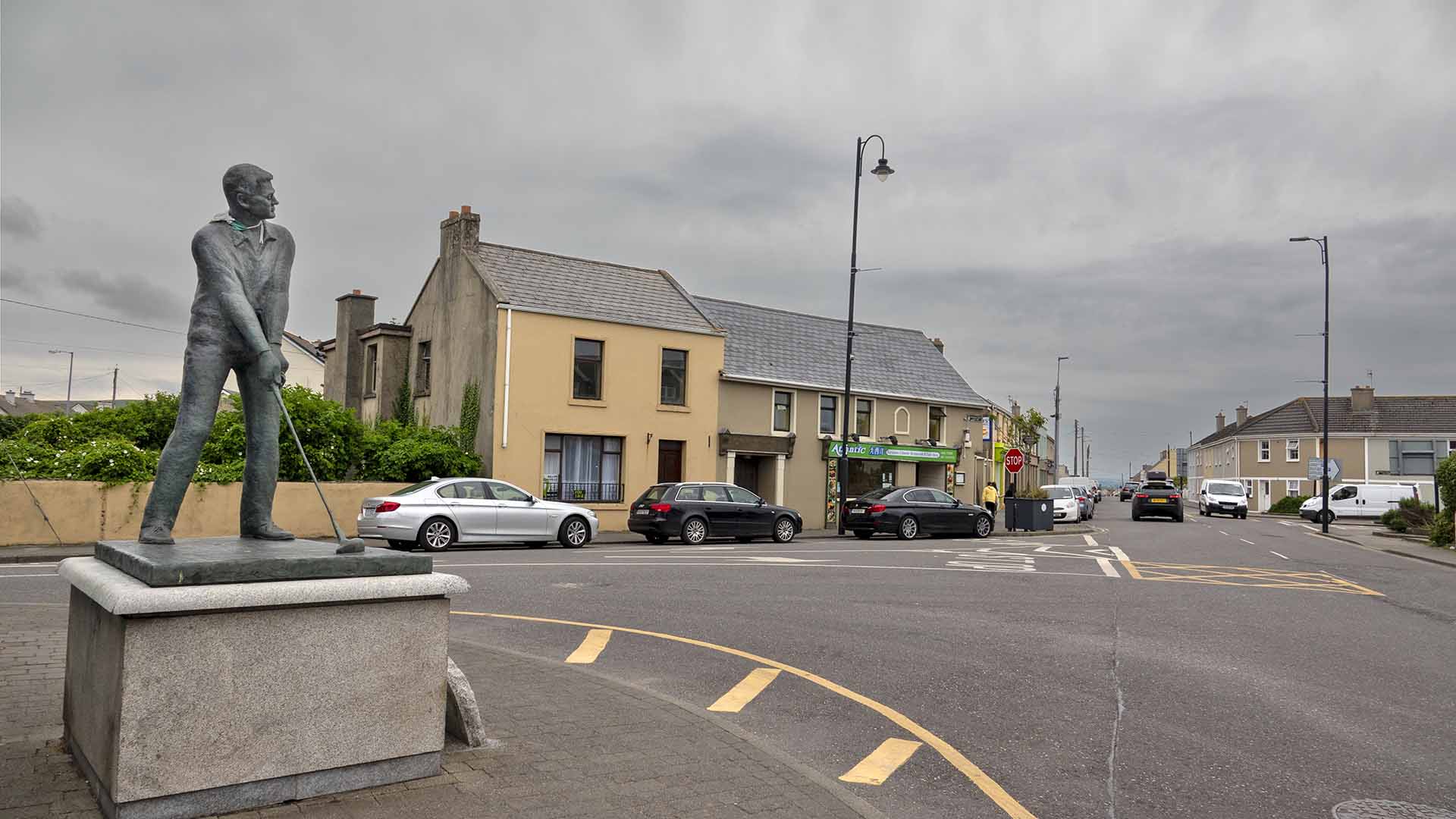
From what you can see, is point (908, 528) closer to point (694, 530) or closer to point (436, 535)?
point (694, 530)

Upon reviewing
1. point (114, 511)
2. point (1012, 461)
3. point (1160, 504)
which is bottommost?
point (114, 511)

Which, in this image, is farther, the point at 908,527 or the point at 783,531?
the point at 908,527

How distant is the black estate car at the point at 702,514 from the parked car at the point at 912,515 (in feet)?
9.71

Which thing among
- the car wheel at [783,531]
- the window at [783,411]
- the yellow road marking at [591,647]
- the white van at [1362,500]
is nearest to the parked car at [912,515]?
the car wheel at [783,531]

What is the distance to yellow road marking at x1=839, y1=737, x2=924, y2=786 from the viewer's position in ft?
18.0

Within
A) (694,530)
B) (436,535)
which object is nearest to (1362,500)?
(694,530)

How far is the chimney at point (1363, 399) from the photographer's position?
70.1 metres

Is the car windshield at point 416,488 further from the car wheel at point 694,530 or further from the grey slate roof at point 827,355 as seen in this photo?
the grey slate roof at point 827,355

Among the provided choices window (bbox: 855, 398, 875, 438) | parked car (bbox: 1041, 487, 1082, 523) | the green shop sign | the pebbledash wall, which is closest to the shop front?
the green shop sign

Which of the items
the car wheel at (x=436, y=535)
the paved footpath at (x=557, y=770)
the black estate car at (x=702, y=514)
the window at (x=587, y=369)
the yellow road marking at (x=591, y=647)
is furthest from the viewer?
the window at (x=587, y=369)

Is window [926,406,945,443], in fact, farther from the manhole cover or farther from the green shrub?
the manhole cover

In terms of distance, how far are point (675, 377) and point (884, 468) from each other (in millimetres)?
10428

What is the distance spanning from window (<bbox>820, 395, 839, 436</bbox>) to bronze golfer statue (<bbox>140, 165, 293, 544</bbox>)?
3090cm

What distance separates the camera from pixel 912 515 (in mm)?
27734
